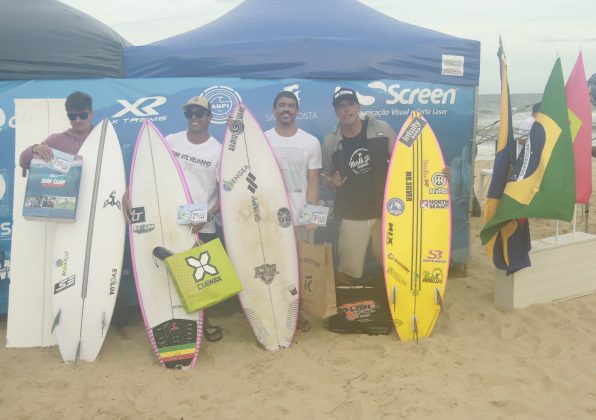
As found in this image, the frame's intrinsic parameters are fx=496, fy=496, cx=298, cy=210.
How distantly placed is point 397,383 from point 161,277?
1.63 m

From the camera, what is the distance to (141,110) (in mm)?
3912

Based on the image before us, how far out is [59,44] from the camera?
3.76 meters

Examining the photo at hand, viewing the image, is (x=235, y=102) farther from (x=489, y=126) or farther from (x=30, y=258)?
(x=489, y=126)

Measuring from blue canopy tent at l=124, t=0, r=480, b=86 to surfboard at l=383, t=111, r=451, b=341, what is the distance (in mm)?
759

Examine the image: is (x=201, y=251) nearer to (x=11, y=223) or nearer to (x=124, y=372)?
(x=124, y=372)

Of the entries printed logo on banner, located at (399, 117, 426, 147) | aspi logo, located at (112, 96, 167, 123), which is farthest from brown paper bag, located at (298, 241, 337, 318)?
aspi logo, located at (112, 96, 167, 123)

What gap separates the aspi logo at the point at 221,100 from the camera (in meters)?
3.96

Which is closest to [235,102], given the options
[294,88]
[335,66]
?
[294,88]

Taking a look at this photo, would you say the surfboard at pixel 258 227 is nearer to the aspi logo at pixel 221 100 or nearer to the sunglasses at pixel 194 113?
the sunglasses at pixel 194 113

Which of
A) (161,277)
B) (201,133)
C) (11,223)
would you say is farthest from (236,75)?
(11,223)

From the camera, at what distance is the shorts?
3.68 meters

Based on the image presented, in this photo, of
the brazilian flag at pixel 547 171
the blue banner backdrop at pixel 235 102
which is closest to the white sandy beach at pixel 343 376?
the brazilian flag at pixel 547 171

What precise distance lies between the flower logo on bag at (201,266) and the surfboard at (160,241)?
8.8 inches

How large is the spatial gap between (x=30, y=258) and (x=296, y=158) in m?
2.02
